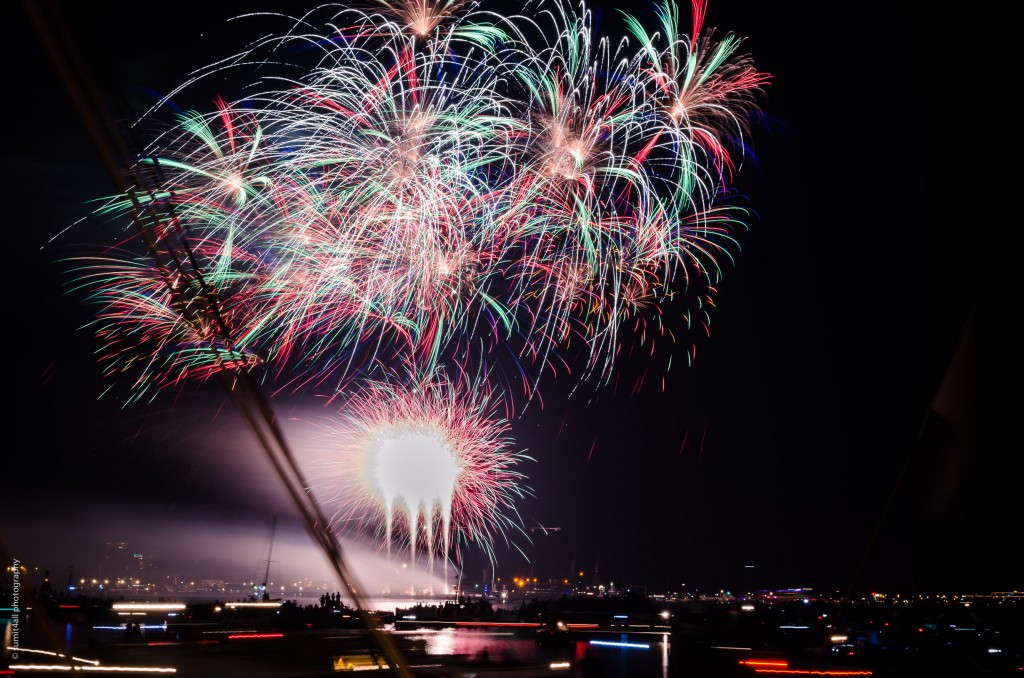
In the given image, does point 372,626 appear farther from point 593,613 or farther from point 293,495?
point 593,613

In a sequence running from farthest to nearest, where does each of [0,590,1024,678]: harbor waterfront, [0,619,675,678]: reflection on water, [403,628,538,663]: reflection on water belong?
[403,628,538,663]: reflection on water
[0,619,675,678]: reflection on water
[0,590,1024,678]: harbor waterfront

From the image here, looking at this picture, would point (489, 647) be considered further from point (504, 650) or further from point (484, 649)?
point (504, 650)

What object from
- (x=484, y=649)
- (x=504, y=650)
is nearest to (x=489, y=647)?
(x=484, y=649)

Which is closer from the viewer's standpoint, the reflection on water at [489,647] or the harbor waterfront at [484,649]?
the harbor waterfront at [484,649]

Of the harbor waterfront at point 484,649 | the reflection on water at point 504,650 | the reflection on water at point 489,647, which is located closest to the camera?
the harbor waterfront at point 484,649

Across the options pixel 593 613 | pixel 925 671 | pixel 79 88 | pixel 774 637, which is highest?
pixel 79 88

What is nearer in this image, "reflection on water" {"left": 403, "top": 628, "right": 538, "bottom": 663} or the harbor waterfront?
the harbor waterfront

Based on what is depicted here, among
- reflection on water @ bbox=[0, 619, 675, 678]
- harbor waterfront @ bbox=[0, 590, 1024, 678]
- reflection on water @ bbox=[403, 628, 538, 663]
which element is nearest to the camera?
harbor waterfront @ bbox=[0, 590, 1024, 678]

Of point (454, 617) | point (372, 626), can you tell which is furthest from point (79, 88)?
point (454, 617)

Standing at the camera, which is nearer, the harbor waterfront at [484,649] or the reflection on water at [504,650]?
the harbor waterfront at [484,649]

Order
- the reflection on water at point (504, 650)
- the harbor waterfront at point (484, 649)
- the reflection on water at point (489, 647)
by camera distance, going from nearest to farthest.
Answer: the harbor waterfront at point (484, 649) < the reflection on water at point (504, 650) < the reflection on water at point (489, 647)

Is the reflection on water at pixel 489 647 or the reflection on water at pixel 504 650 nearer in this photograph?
the reflection on water at pixel 504 650
